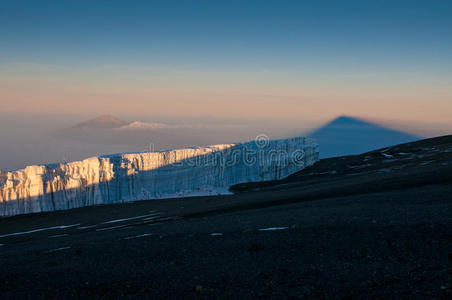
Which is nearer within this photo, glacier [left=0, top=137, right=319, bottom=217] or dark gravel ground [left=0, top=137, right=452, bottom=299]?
dark gravel ground [left=0, top=137, right=452, bottom=299]

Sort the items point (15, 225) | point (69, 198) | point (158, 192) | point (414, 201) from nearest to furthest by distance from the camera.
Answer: point (414, 201) → point (15, 225) → point (69, 198) → point (158, 192)

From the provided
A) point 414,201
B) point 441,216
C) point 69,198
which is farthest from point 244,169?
point 441,216

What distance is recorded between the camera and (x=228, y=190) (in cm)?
5166

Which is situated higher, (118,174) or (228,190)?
(118,174)

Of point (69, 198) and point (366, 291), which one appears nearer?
point (366, 291)

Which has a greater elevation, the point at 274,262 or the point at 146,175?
the point at 146,175

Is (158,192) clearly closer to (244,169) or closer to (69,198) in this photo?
(69,198)

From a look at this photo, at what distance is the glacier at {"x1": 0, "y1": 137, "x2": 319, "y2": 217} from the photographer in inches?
1508

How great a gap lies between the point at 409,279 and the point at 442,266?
1013 millimetres

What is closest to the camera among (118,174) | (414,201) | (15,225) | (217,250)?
(217,250)

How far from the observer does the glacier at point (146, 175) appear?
38.3 metres

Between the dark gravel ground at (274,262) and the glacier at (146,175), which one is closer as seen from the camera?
the dark gravel ground at (274,262)

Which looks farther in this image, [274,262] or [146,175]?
[146,175]

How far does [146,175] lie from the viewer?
47031 mm
